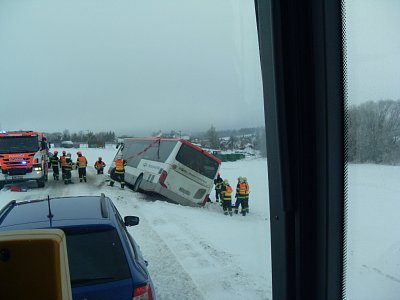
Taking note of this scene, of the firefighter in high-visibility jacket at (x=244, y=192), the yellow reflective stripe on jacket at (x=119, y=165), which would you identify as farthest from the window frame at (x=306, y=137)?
the yellow reflective stripe on jacket at (x=119, y=165)

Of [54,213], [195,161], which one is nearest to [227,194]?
[195,161]

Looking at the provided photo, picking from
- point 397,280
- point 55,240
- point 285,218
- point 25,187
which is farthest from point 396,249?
point 25,187

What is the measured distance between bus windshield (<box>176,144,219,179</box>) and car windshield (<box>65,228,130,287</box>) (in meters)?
2.78

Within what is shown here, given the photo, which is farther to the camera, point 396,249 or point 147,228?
point 147,228

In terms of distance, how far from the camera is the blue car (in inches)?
95.1

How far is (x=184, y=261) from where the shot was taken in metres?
5.40

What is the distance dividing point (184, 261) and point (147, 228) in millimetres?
1873

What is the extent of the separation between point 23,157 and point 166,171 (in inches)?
95.6

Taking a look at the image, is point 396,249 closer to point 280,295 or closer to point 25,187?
point 280,295

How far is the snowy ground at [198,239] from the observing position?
252 cm

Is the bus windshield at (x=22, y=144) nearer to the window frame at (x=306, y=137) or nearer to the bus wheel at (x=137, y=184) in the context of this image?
the bus wheel at (x=137, y=184)

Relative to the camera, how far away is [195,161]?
608 centimetres

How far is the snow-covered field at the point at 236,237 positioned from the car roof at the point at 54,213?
1.70ft

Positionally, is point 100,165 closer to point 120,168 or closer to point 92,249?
point 120,168
